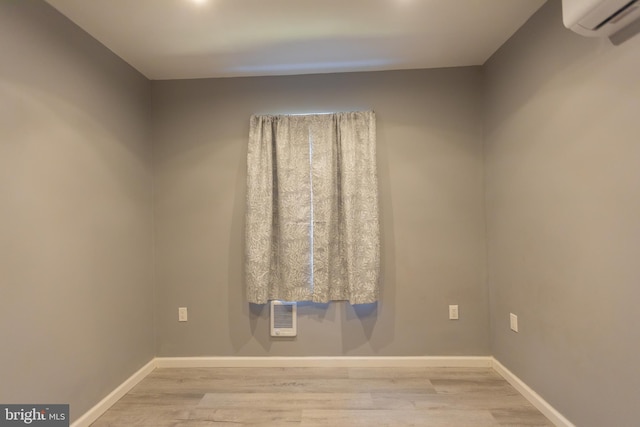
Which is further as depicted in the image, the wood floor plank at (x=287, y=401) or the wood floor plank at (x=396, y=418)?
the wood floor plank at (x=287, y=401)

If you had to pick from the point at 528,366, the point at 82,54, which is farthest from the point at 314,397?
the point at 82,54

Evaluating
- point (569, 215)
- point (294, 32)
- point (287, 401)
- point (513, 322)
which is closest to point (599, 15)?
point (569, 215)

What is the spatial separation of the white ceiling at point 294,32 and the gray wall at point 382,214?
0.62 ft

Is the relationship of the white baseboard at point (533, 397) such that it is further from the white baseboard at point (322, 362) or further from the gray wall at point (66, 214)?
the gray wall at point (66, 214)

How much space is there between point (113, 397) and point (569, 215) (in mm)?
3014

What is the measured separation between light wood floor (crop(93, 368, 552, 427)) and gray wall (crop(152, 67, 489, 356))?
0.19 metres

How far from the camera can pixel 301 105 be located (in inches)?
103

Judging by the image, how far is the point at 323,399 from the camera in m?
2.12

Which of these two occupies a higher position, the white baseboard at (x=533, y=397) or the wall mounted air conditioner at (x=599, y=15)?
the wall mounted air conditioner at (x=599, y=15)

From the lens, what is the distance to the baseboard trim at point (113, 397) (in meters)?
1.88


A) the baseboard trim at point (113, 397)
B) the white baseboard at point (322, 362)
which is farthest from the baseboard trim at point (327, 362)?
the baseboard trim at point (113, 397)

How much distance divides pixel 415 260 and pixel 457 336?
2.31 ft

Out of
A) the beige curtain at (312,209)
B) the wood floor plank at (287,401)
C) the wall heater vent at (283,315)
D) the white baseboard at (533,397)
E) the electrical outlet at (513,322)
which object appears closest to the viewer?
the white baseboard at (533,397)

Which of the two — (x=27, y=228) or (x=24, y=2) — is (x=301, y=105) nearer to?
(x=24, y=2)
